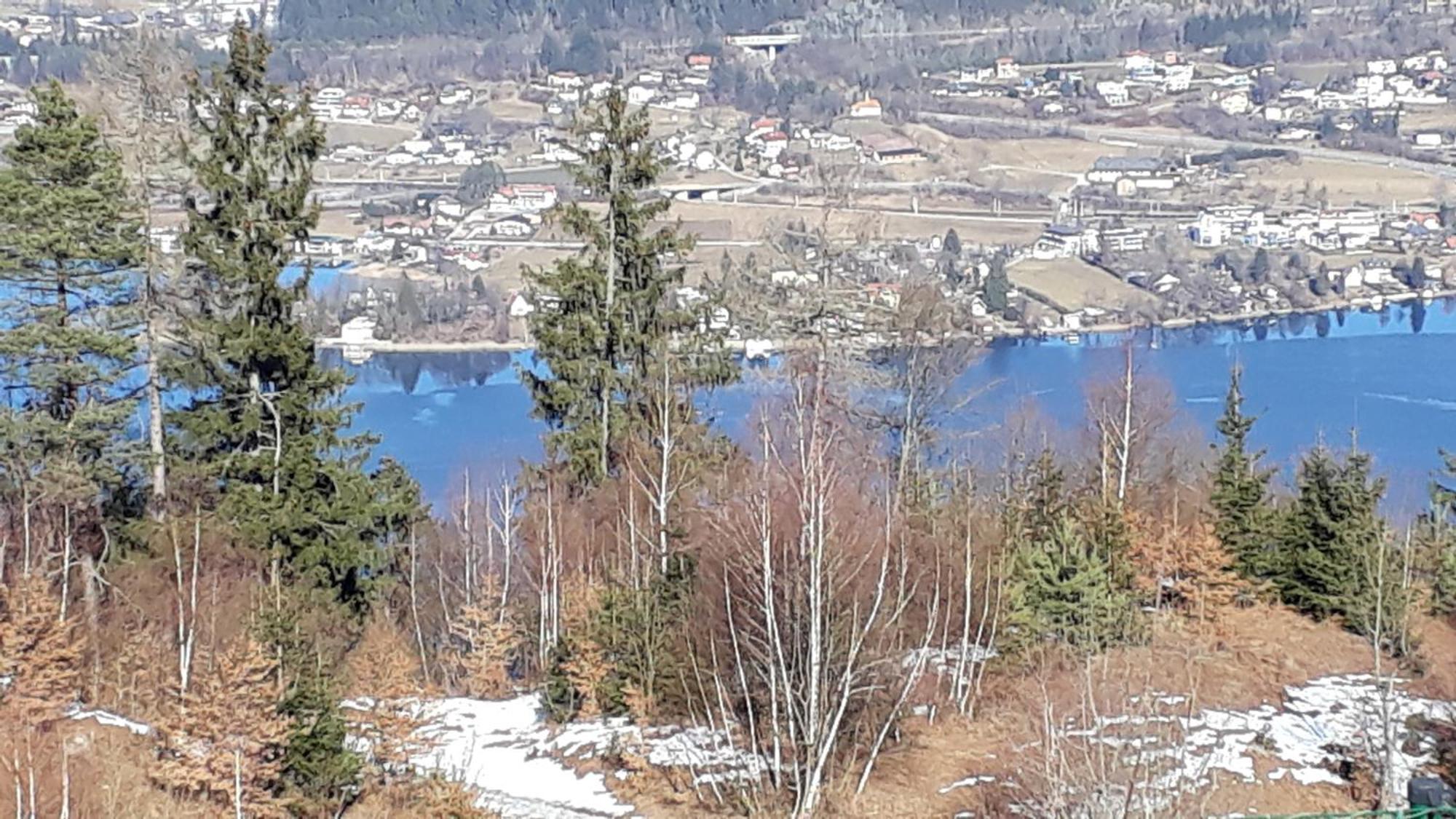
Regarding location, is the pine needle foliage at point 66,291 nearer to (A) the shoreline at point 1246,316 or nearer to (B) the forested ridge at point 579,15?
(A) the shoreline at point 1246,316

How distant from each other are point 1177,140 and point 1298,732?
195 ft

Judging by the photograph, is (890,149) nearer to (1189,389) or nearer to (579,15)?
(1189,389)

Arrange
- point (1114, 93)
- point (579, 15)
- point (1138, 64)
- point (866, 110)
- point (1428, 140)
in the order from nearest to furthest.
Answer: point (1428, 140) → point (866, 110) → point (1114, 93) → point (1138, 64) → point (579, 15)

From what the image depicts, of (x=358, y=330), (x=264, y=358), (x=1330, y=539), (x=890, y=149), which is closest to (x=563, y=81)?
(x=890, y=149)

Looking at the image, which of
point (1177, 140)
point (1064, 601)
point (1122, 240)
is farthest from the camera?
point (1177, 140)

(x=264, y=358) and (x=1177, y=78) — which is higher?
→ (x=1177, y=78)

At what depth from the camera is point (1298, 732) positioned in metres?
5.52

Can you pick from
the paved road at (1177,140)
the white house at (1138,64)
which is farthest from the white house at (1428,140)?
the white house at (1138,64)

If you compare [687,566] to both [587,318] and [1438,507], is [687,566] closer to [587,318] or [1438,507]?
[587,318]

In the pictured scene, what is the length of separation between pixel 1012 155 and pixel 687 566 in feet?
174

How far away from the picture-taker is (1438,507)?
1102cm

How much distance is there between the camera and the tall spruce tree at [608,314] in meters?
9.23

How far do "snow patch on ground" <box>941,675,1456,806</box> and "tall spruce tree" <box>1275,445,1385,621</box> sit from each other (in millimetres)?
774

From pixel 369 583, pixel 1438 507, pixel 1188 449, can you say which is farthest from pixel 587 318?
pixel 1188 449
